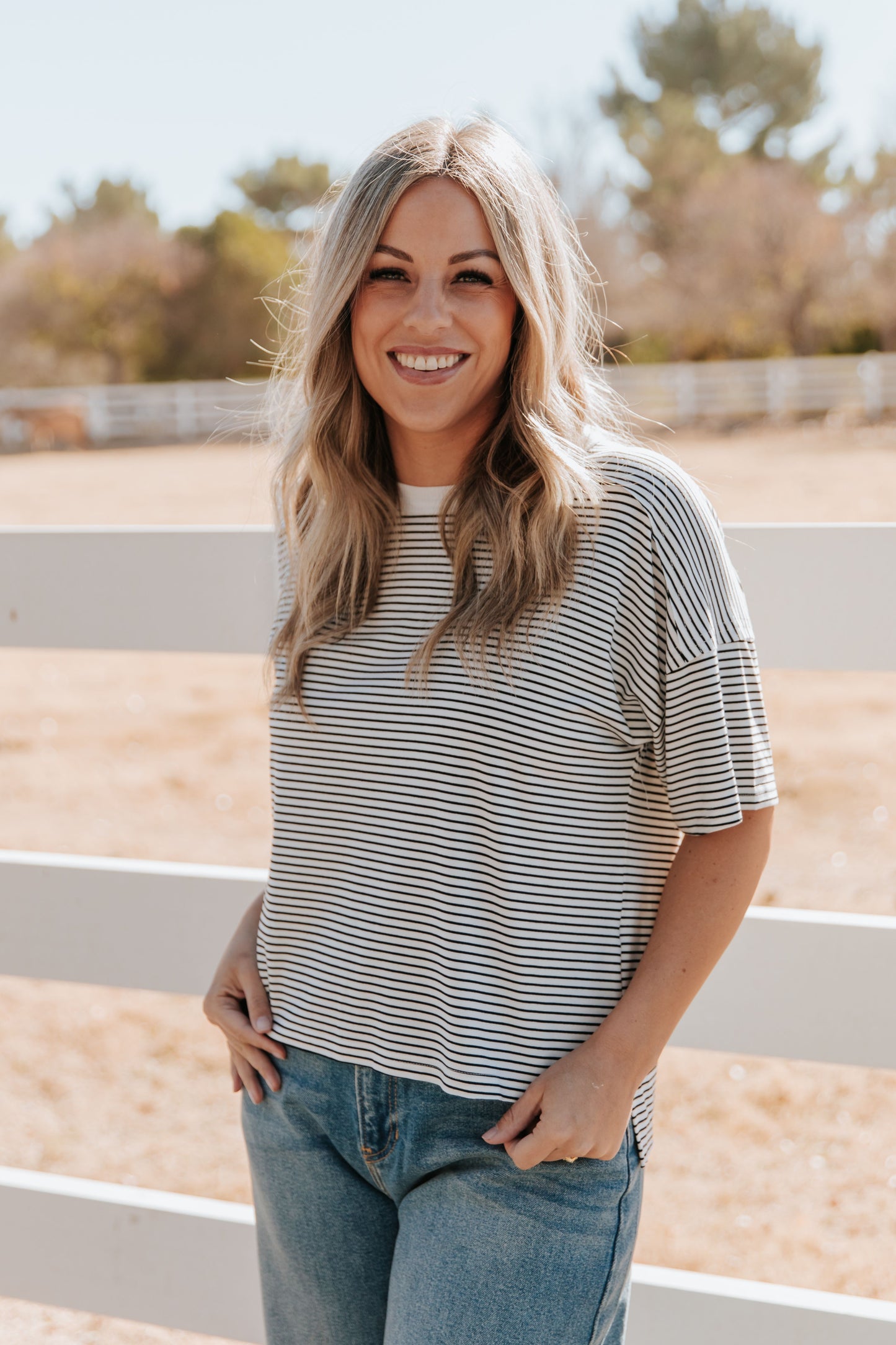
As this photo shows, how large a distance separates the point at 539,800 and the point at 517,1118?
0.30 m

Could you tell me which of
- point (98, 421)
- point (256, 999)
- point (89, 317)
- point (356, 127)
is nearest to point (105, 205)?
point (89, 317)

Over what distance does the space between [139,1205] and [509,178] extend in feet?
5.09

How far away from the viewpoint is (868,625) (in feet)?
4.93

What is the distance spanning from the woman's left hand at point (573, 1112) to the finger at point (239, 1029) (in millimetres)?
284

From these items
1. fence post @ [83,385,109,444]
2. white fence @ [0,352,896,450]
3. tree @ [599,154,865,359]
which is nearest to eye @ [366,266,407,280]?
white fence @ [0,352,896,450]

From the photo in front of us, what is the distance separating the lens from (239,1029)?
1323 mm

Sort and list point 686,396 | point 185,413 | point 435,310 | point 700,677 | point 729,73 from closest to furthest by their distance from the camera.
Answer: point 700,677 < point 435,310 < point 686,396 < point 185,413 < point 729,73

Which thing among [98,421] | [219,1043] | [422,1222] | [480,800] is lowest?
[98,421]

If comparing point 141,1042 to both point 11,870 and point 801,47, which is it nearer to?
point 11,870

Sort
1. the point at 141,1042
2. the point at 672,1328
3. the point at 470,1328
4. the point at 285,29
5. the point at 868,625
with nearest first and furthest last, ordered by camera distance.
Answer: the point at 470,1328, the point at 868,625, the point at 672,1328, the point at 141,1042, the point at 285,29

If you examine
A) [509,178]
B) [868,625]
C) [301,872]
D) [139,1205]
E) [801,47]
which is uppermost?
[801,47]

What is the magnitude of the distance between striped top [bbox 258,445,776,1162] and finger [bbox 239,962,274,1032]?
2.1 inches

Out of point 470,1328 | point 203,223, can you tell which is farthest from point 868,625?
point 203,223

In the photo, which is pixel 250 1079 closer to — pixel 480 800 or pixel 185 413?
pixel 480 800
